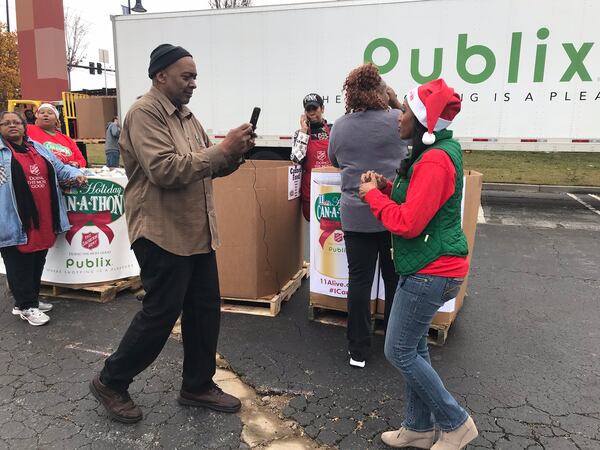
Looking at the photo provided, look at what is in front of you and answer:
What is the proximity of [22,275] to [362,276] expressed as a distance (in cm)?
284

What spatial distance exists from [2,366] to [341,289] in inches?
100

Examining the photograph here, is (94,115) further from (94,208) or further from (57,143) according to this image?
(94,208)

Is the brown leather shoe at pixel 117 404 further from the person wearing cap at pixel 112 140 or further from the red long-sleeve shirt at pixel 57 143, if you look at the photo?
the person wearing cap at pixel 112 140

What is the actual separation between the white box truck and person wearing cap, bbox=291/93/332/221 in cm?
520

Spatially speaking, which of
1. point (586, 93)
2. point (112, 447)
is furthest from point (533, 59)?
point (112, 447)

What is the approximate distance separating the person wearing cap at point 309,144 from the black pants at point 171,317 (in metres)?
2.09

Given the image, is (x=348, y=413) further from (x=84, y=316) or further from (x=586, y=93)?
(x=586, y=93)

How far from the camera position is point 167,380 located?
10.3ft

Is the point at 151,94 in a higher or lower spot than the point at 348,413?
higher

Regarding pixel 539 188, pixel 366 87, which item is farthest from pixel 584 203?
pixel 366 87

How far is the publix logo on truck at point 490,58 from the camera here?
28.1 ft

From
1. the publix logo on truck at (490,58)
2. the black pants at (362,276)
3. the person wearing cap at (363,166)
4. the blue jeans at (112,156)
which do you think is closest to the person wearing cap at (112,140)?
the blue jeans at (112,156)

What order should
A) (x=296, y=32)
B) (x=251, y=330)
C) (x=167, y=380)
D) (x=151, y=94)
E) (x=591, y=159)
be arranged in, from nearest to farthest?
(x=151, y=94), (x=167, y=380), (x=251, y=330), (x=296, y=32), (x=591, y=159)

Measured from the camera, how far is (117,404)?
8.86 ft
